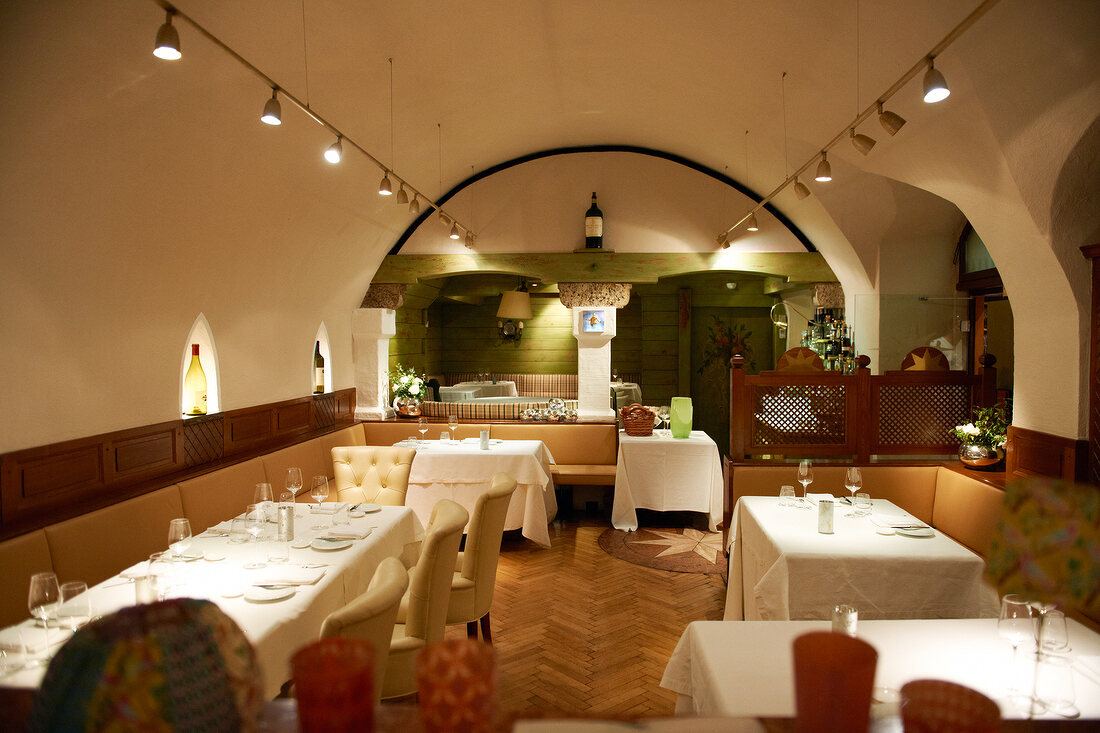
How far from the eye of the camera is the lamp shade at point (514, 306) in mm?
10172

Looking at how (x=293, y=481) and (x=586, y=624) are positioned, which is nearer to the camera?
(x=293, y=481)

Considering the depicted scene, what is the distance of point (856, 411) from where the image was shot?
502cm

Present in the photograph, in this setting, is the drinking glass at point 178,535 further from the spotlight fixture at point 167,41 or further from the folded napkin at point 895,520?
the folded napkin at point 895,520

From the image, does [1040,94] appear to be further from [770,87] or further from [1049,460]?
[1049,460]

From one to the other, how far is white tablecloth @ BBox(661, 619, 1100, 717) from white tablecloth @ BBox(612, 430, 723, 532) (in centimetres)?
419

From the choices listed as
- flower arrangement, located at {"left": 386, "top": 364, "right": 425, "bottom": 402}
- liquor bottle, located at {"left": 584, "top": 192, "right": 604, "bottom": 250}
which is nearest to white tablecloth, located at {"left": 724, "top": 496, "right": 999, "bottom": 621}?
liquor bottle, located at {"left": 584, "top": 192, "right": 604, "bottom": 250}

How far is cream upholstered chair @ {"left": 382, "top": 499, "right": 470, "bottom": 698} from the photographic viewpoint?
2.65 meters

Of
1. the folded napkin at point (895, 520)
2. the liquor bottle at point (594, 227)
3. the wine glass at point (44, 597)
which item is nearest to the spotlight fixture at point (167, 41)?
the wine glass at point (44, 597)

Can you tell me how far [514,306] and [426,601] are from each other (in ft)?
25.2

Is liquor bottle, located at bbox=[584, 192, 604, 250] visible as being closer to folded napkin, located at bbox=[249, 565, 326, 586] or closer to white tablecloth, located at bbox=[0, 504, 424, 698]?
white tablecloth, located at bbox=[0, 504, 424, 698]

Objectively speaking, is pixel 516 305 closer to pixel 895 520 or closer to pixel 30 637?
pixel 895 520

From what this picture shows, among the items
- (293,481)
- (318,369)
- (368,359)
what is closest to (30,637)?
Answer: (293,481)

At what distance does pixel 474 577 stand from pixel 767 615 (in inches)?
57.7

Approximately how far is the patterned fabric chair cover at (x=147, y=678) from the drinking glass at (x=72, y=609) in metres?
1.67
